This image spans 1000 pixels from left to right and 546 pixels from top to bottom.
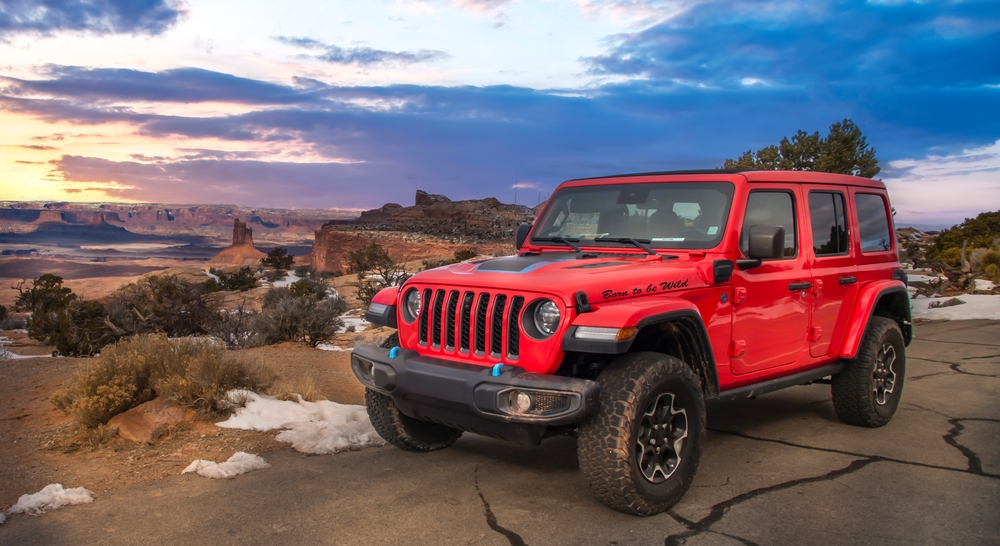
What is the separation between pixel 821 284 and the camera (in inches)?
234

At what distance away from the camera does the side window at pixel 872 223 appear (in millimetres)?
6680

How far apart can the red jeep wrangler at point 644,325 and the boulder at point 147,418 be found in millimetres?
2003

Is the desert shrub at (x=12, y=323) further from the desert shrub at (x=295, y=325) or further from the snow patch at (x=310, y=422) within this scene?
the snow patch at (x=310, y=422)

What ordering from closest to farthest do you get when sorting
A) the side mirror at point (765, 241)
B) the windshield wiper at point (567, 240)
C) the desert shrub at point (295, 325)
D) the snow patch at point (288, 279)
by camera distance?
the side mirror at point (765, 241), the windshield wiper at point (567, 240), the desert shrub at point (295, 325), the snow patch at point (288, 279)

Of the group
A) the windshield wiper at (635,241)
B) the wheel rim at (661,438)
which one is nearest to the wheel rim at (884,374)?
the windshield wiper at (635,241)

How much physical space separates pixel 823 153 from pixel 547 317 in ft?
96.5

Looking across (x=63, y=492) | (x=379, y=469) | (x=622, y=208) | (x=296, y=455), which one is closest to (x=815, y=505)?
(x=622, y=208)

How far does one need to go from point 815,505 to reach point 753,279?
5.15 feet

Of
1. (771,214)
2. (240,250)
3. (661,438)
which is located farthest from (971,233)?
(240,250)

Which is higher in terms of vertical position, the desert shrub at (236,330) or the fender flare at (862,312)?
the fender flare at (862,312)

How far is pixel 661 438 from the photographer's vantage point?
4.44 m

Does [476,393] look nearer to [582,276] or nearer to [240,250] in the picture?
[582,276]

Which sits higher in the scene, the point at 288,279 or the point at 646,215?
the point at 646,215

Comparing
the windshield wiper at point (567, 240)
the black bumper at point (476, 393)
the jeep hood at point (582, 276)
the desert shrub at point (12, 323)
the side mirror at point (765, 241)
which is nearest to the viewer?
the black bumper at point (476, 393)
